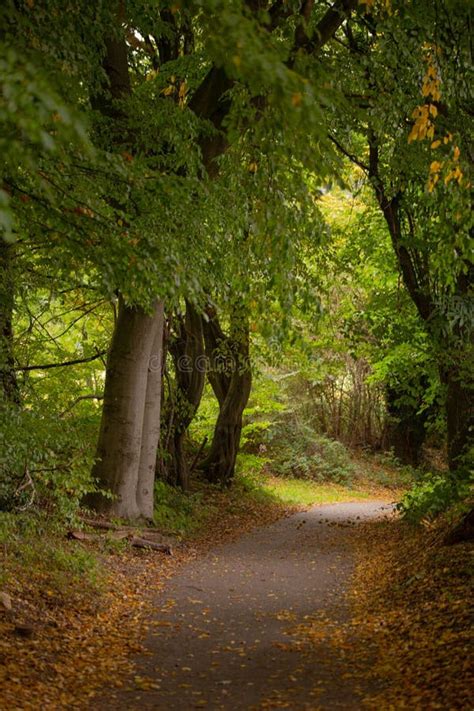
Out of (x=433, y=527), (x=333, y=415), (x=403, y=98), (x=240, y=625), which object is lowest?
(x=240, y=625)

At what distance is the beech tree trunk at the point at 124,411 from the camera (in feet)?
34.2

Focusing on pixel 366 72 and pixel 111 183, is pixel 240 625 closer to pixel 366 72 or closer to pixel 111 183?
pixel 111 183

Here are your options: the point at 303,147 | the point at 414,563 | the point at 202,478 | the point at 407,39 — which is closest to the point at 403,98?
the point at 407,39

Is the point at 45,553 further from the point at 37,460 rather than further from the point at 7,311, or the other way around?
the point at 7,311

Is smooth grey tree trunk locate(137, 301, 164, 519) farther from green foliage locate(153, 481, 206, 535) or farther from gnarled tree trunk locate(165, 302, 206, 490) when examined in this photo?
gnarled tree trunk locate(165, 302, 206, 490)

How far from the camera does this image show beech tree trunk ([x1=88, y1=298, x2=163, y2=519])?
10438 mm

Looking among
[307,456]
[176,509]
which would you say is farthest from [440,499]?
[307,456]

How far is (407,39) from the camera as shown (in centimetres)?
717

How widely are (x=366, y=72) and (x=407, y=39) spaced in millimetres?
2277

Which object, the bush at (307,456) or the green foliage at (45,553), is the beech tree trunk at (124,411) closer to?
the green foliage at (45,553)

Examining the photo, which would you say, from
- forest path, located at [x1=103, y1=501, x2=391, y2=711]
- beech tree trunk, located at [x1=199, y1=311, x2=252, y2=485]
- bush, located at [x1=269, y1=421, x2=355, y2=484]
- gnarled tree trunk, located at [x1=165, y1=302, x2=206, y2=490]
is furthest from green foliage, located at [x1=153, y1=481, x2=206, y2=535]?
bush, located at [x1=269, y1=421, x2=355, y2=484]

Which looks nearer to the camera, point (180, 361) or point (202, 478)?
point (180, 361)

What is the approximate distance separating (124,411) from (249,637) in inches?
181

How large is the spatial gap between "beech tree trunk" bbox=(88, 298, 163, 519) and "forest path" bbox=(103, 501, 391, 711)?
1.57 m
